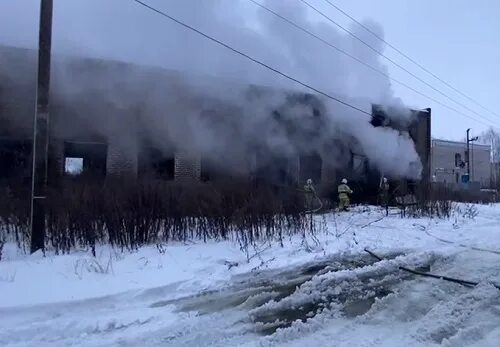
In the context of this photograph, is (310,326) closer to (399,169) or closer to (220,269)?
(220,269)

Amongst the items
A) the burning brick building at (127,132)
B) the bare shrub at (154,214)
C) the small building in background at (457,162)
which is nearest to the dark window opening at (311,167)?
the burning brick building at (127,132)

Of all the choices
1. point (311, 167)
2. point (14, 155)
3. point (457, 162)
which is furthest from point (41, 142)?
point (457, 162)

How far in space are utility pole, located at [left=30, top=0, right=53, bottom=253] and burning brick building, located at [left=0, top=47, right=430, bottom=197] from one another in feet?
9.43

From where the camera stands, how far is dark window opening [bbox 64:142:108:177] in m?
12.5

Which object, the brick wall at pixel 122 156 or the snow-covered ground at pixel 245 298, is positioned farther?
the brick wall at pixel 122 156

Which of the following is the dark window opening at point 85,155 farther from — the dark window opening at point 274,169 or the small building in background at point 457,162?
the small building in background at point 457,162

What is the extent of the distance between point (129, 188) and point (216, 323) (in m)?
3.98

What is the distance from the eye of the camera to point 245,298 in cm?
484

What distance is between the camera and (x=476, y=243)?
8953 mm

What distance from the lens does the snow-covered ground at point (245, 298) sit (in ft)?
12.2

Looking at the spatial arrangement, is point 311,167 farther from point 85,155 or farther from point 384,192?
point 85,155

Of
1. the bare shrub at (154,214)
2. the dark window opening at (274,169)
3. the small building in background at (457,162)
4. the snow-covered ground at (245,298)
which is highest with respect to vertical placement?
the small building in background at (457,162)

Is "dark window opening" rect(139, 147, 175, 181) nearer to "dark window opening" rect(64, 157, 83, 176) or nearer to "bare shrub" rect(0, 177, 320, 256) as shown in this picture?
"dark window opening" rect(64, 157, 83, 176)

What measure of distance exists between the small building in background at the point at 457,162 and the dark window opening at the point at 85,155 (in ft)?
121
